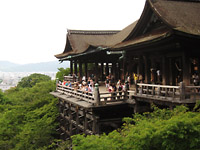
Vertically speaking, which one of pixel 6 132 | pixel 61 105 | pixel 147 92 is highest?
pixel 147 92

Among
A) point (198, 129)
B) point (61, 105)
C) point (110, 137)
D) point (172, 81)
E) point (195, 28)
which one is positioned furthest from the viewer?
point (61, 105)

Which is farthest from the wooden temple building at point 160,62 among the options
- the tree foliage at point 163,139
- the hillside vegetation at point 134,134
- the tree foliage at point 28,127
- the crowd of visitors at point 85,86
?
the tree foliage at point 28,127

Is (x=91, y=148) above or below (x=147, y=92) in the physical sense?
below

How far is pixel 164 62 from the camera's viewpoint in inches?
557

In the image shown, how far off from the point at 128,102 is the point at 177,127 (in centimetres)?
759

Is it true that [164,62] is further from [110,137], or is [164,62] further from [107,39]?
[107,39]

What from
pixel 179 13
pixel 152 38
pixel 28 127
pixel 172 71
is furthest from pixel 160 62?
pixel 28 127

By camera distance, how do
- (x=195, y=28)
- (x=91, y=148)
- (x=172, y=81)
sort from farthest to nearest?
(x=172, y=81)
(x=195, y=28)
(x=91, y=148)

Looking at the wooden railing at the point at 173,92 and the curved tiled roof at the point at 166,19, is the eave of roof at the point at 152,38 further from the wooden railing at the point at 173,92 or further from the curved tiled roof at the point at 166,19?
the wooden railing at the point at 173,92

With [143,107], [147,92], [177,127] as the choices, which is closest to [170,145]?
[177,127]

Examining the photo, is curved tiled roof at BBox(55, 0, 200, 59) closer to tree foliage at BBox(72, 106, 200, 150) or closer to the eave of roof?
the eave of roof

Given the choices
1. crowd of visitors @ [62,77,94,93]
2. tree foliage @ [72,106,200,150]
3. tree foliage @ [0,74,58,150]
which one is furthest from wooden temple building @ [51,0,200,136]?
tree foliage @ [0,74,58,150]

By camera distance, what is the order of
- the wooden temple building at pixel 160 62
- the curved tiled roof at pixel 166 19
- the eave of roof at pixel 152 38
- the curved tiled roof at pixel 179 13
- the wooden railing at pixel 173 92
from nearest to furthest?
the wooden railing at pixel 173 92 → the wooden temple building at pixel 160 62 → the eave of roof at pixel 152 38 → the curved tiled roof at pixel 166 19 → the curved tiled roof at pixel 179 13

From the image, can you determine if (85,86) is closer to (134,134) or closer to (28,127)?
(28,127)
